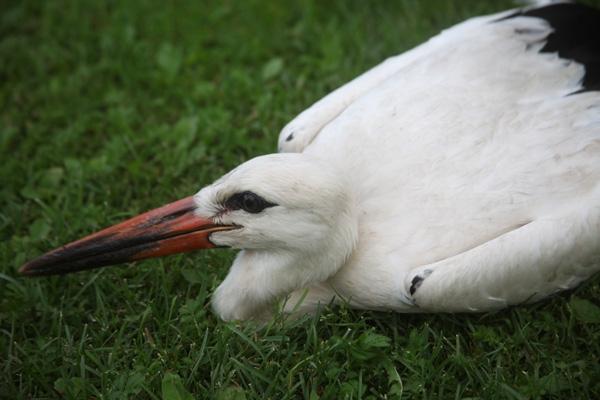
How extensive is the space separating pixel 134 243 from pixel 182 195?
102cm

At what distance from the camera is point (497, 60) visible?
3.97 m

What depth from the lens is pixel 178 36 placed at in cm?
602

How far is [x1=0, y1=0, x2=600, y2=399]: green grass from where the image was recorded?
10.8 ft

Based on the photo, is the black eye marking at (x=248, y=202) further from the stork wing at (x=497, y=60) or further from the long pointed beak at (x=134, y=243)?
the stork wing at (x=497, y=60)

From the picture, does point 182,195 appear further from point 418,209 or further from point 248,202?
point 418,209

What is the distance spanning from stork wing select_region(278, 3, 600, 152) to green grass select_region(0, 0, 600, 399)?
0.82m

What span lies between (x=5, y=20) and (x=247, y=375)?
4.41 meters

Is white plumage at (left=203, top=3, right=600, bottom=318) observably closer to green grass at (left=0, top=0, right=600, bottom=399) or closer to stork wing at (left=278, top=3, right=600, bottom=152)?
stork wing at (left=278, top=3, right=600, bottom=152)

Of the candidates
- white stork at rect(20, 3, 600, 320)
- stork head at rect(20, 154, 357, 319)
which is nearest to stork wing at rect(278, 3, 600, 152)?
white stork at rect(20, 3, 600, 320)

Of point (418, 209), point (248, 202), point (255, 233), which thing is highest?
point (248, 202)

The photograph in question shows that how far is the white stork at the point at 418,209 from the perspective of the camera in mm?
3189

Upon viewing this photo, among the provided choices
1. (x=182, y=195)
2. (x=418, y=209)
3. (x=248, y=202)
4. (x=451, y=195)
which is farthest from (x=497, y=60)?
(x=182, y=195)

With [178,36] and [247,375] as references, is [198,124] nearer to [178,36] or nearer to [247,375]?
[178,36]

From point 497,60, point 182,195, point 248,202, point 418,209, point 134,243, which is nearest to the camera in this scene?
point 248,202
